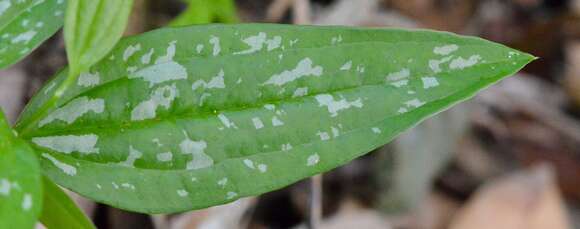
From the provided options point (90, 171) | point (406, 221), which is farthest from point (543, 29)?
point (90, 171)

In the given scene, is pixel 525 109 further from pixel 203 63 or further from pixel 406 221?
pixel 203 63

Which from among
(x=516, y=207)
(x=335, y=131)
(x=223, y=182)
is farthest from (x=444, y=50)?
(x=516, y=207)

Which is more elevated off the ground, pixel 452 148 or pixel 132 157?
pixel 132 157

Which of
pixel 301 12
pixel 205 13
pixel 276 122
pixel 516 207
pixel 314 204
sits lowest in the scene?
pixel 516 207

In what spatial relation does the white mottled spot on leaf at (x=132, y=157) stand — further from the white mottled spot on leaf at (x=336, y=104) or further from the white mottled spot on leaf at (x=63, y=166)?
the white mottled spot on leaf at (x=336, y=104)

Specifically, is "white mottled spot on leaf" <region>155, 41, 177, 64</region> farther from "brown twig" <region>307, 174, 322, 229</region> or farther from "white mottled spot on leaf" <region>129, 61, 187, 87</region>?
"brown twig" <region>307, 174, 322, 229</region>

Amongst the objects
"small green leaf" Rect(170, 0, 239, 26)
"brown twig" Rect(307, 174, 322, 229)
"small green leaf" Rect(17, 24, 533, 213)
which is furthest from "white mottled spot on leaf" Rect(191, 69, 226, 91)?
"brown twig" Rect(307, 174, 322, 229)

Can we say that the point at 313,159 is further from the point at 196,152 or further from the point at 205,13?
the point at 205,13
